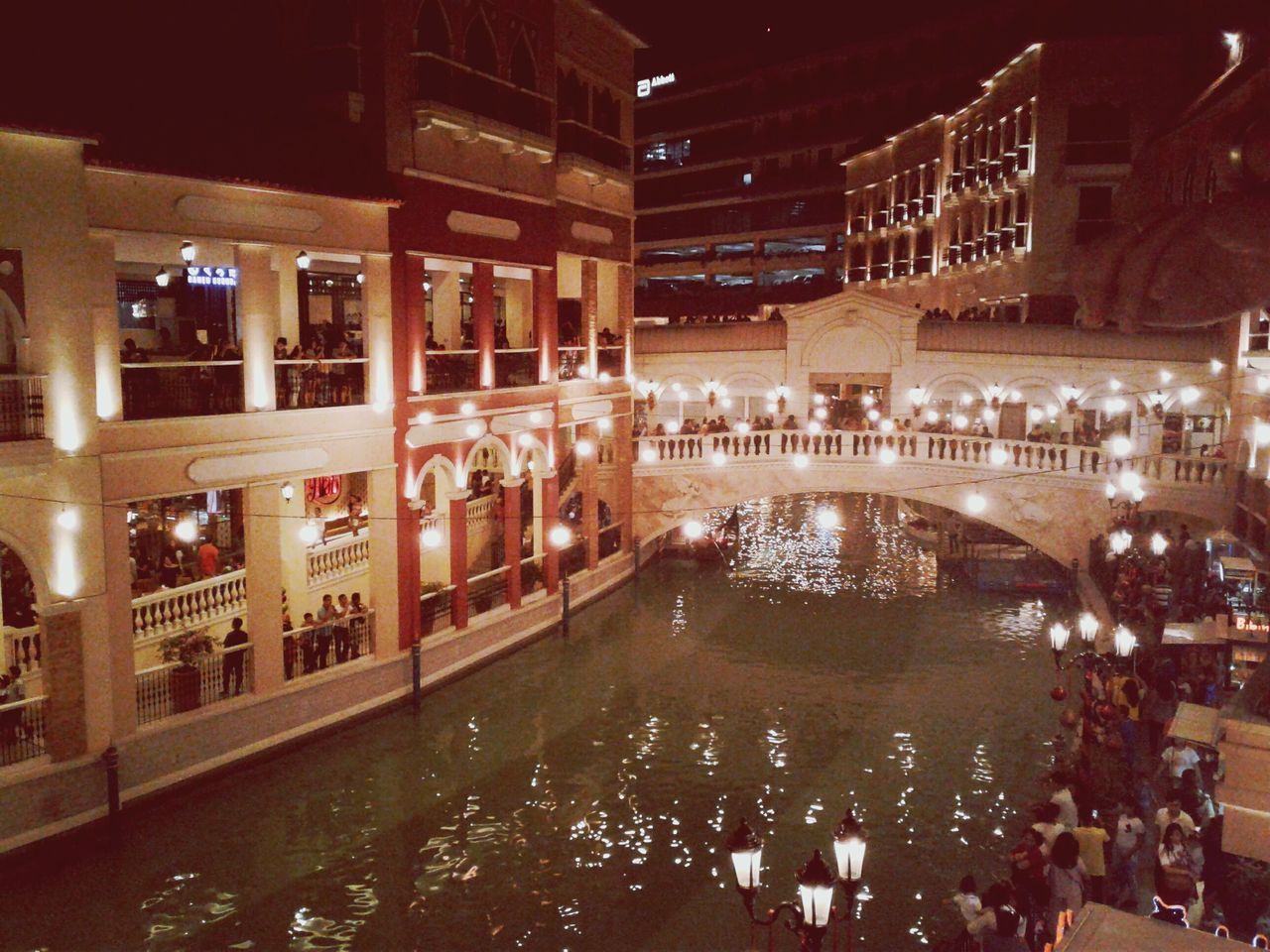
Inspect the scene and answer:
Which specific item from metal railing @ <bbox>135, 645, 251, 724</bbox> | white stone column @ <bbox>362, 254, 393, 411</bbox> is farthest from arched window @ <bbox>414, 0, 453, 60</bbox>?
metal railing @ <bbox>135, 645, 251, 724</bbox>

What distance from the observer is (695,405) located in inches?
1351

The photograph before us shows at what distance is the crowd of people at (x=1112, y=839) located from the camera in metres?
10.6

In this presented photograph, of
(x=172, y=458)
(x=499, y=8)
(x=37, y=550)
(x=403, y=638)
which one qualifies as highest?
(x=499, y=8)

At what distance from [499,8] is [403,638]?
12.1 meters

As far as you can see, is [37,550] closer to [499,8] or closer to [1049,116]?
[499,8]

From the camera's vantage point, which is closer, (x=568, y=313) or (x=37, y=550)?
(x=37, y=550)

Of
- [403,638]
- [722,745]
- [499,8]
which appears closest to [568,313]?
[499,8]

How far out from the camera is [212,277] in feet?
66.5

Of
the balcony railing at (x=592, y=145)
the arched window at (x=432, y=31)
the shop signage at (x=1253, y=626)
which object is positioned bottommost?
the shop signage at (x=1253, y=626)

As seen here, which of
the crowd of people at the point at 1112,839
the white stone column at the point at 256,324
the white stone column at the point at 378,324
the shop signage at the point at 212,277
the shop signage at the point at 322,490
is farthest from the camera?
the shop signage at the point at 322,490

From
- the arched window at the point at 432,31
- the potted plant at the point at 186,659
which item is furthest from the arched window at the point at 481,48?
the potted plant at the point at 186,659

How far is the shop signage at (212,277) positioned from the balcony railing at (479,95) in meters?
5.07

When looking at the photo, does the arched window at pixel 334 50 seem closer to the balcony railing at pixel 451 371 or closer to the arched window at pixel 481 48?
the arched window at pixel 481 48

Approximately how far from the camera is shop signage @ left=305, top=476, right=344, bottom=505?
20328 mm
